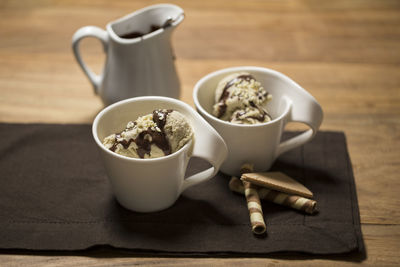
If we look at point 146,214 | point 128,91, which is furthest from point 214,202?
point 128,91

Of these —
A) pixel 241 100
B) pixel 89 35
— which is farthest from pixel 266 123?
pixel 89 35

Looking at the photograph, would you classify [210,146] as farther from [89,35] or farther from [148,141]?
[89,35]

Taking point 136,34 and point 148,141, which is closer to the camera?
point 148,141

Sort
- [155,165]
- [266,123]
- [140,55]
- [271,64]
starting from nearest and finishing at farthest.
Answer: [155,165] → [266,123] → [140,55] → [271,64]

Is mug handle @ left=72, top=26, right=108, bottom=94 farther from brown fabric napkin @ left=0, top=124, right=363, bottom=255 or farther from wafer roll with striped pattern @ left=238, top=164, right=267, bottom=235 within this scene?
wafer roll with striped pattern @ left=238, top=164, right=267, bottom=235

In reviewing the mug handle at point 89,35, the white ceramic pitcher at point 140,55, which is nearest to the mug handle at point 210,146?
the white ceramic pitcher at point 140,55

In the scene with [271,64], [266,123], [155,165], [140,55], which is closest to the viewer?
[155,165]

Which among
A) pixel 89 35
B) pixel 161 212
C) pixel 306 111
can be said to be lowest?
pixel 161 212
